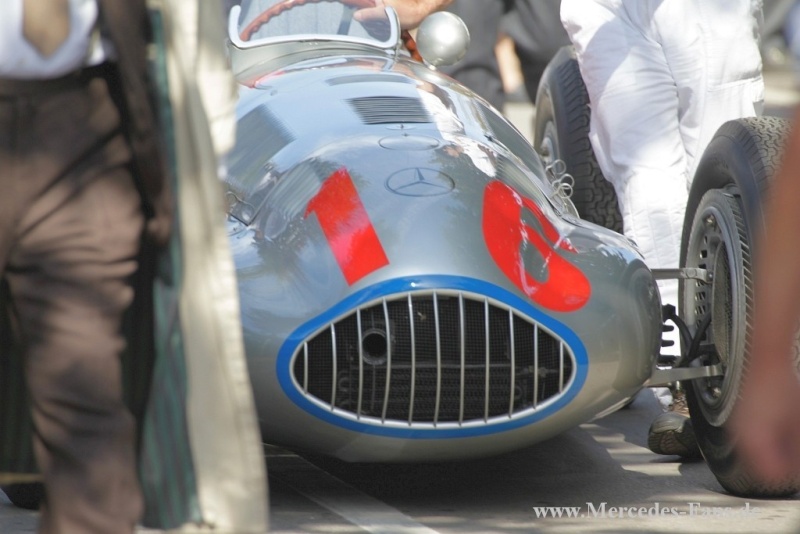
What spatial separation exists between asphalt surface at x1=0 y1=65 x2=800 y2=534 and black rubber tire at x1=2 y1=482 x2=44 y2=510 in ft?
0.10

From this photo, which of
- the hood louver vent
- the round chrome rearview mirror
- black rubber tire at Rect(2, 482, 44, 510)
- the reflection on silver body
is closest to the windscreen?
the round chrome rearview mirror

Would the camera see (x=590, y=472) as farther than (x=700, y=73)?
No

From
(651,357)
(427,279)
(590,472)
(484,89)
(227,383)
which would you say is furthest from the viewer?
(484,89)

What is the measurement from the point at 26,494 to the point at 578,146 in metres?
3.12

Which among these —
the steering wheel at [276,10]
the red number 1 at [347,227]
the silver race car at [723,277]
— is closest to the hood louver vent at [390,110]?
the red number 1 at [347,227]

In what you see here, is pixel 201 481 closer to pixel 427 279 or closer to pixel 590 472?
pixel 427 279

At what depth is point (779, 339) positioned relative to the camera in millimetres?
1897

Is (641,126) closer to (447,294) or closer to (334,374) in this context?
(447,294)

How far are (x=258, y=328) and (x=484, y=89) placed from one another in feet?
16.3

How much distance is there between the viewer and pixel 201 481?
2.78 m

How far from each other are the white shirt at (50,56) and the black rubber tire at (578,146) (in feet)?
12.4

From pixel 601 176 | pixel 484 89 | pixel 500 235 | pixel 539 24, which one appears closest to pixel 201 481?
pixel 500 235

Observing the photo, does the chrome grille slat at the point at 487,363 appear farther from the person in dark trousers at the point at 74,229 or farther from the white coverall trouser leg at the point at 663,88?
the white coverall trouser leg at the point at 663,88

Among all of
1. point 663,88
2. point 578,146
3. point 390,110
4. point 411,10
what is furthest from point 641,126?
point 411,10
